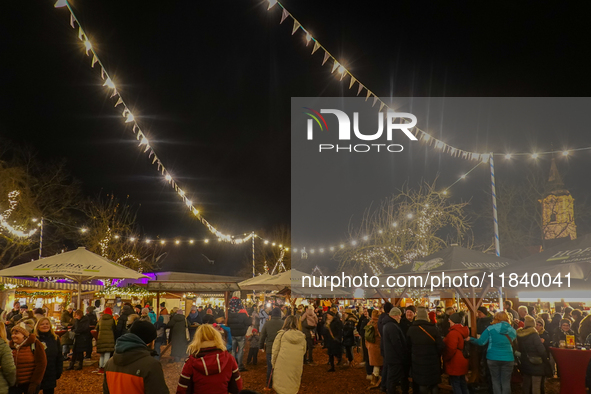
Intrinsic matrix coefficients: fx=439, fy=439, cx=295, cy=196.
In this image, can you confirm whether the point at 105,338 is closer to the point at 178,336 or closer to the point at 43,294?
the point at 178,336

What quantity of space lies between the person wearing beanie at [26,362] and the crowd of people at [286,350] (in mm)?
10

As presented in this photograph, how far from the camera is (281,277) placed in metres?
14.9

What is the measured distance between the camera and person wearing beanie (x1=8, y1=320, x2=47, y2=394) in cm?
466

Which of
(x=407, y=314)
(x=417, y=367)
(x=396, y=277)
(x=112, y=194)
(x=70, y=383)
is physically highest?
(x=112, y=194)

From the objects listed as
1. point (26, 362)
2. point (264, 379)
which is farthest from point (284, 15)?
point (264, 379)

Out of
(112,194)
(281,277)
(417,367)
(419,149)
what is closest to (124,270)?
(281,277)

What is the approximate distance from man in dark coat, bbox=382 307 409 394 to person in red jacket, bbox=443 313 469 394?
0.72 meters

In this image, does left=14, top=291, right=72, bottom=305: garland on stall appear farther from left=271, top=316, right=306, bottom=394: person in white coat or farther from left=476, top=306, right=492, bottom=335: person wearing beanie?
left=476, top=306, right=492, bottom=335: person wearing beanie

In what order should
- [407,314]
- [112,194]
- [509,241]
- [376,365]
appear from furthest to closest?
[112,194] → [509,241] → [376,365] → [407,314]

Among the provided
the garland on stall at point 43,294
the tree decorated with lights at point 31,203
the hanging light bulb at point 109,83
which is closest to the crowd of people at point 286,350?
the hanging light bulb at point 109,83

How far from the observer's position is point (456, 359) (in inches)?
258

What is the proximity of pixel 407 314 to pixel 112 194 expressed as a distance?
27912 millimetres

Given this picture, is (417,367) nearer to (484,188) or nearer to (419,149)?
(419,149)

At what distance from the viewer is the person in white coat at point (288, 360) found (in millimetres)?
5875
